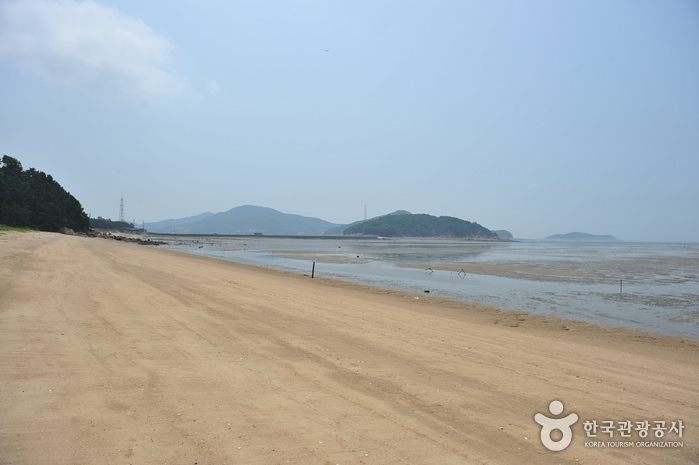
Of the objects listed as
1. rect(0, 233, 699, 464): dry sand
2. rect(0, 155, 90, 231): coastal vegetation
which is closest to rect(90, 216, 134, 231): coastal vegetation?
rect(0, 155, 90, 231): coastal vegetation

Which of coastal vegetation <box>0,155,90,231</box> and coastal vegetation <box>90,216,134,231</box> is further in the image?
coastal vegetation <box>90,216,134,231</box>

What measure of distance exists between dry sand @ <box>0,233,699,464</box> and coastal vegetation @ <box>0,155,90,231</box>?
1948 inches

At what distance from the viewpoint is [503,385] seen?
5.73 m

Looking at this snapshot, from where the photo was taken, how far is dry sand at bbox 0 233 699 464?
144 inches

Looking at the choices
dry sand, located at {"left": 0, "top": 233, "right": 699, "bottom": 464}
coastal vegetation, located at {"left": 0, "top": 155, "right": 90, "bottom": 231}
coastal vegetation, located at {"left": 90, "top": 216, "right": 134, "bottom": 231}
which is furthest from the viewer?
coastal vegetation, located at {"left": 90, "top": 216, "right": 134, "bottom": 231}

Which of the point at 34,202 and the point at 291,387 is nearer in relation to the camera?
the point at 291,387

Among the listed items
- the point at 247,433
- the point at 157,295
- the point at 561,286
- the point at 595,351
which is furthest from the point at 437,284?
the point at 247,433

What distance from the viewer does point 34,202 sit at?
5512cm

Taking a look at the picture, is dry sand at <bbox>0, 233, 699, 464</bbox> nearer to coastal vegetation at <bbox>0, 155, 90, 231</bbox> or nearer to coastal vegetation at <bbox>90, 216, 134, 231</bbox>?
coastal vegetation at <bbox>0, 155, 90, 231</bbox>

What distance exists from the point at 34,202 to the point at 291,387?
68.1 metres

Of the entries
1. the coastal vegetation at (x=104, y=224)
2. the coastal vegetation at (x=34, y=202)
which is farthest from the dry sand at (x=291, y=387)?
the coastal vegetation at (x=104, y=224)

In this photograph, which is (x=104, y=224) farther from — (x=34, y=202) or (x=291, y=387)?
(x=291, y=387)

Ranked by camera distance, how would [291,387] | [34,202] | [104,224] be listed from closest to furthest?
[291,387] → [34,202] → [104,224]

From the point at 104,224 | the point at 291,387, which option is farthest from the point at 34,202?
the point at 104,224
